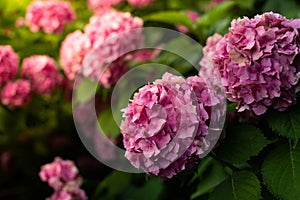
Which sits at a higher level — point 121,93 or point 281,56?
point 281,56

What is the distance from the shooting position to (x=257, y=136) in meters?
1.48

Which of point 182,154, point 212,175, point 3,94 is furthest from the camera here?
point 3,94

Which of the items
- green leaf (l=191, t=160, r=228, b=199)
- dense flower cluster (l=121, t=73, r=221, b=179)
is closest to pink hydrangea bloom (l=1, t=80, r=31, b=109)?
green leaf (l=191, t=160, r=228, b=199)

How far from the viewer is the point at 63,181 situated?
6.89ft

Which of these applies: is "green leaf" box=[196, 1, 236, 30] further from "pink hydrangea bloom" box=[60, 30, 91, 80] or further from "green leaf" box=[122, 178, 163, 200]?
"green leaf" box=[122, 178, 163, 200]

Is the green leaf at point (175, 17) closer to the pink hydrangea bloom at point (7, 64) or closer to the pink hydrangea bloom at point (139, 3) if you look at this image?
the pink hydrangea bloom at point (139, 3)

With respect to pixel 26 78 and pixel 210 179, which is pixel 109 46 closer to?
pixel 26 78

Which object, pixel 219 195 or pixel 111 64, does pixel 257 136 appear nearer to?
pixel 219 195

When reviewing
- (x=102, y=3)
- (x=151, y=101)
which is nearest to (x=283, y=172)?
(x=151, y=101)

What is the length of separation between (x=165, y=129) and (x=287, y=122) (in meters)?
0.34

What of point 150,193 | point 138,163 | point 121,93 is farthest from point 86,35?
point 138,163

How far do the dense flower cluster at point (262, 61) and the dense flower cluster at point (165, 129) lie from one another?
132 millimetres

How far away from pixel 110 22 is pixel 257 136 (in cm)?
96

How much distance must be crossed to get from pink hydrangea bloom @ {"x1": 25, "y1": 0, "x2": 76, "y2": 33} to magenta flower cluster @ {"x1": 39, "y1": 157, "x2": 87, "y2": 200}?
0.74 metres
